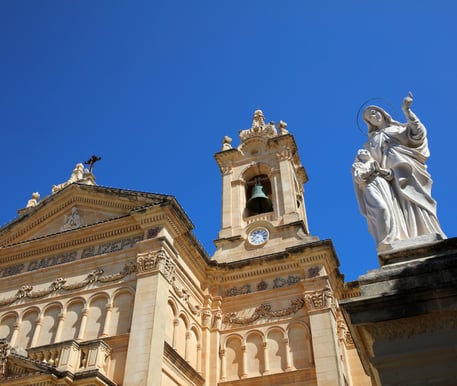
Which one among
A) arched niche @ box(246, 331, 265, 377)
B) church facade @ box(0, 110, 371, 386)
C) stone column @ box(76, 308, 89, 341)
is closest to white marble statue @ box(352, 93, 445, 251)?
church facade @ box(0, 110, 371, 386)

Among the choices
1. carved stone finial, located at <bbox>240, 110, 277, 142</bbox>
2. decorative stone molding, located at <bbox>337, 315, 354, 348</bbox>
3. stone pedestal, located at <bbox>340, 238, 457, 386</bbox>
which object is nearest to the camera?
stone pedestal, located at <bbox>340, 238, 457, 386</bbox>

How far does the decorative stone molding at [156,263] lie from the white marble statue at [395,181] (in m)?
10.9

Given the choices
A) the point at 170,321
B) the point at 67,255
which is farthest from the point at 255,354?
the point at 67,255

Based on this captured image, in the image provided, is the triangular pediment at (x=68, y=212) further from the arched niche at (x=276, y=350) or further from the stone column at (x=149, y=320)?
the arched niche at (x=276, y=350)

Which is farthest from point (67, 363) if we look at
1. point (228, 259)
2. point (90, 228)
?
point (228, 259)

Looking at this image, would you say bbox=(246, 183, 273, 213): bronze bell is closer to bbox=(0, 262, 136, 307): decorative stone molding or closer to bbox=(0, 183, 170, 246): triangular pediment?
bbox=(0, 183, 170, 246): triangular pediment

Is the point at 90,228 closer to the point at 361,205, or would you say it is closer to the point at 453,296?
the point at 361,205

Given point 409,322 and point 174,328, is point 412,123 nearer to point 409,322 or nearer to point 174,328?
point 409,322

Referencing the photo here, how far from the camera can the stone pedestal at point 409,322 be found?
4.88m

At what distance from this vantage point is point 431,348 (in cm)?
491

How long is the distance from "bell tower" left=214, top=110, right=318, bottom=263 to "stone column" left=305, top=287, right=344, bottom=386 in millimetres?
3150

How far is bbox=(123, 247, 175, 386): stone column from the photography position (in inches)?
585

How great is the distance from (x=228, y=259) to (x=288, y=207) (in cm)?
384

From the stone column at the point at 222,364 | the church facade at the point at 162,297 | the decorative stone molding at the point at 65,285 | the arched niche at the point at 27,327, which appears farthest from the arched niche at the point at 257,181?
the arched niche at the point at 27,327
